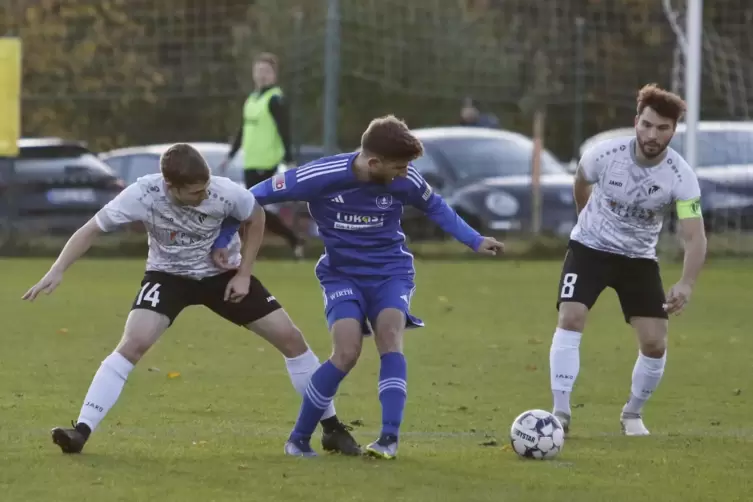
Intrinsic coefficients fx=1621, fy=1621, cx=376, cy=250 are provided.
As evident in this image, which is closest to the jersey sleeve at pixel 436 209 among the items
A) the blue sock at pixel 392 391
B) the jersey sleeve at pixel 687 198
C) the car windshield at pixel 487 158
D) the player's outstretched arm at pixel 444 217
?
the player's outstretched arm at pixel 444 217

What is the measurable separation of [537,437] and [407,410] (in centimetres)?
163

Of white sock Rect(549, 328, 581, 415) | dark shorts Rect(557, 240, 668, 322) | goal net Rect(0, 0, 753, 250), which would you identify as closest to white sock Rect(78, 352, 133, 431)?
white sock Rect(549, 328, 581, 415)

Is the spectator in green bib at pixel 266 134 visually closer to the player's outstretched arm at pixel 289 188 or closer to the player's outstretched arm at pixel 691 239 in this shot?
the player's outstretched arm at pixel 691 239

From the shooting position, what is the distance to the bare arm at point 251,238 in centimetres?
692

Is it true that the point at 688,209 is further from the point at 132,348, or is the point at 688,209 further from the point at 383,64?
the point at 383,64

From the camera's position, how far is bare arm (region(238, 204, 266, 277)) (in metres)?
6.92

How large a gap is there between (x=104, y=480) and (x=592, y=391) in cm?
388

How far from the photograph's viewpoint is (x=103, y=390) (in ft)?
22.2

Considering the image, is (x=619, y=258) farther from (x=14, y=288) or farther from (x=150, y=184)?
(x=14, y=288)

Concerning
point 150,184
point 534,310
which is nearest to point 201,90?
point 534,310

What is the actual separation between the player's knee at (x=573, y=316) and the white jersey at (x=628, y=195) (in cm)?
31

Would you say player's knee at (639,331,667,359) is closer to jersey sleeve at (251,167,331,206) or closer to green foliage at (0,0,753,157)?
jersey sleeve at (251,167,331,206)

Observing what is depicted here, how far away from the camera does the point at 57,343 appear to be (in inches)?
433

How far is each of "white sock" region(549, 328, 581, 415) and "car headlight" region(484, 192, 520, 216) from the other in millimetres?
11006
